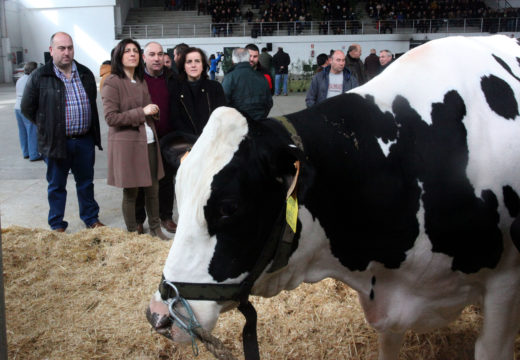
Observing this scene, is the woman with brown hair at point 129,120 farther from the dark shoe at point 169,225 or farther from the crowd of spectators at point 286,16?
the crowd of spectators at point 286,16

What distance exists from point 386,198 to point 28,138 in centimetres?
747

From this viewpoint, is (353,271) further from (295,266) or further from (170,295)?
(170,295)

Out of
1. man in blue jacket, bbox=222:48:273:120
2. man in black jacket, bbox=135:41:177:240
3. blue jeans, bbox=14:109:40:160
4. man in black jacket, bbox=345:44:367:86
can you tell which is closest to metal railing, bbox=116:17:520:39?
blue jeans, bbox=14:109:40:160

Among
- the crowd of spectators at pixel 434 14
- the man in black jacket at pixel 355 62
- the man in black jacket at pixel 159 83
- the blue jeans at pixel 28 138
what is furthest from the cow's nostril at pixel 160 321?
the crowd of spectators at pixel 434 14

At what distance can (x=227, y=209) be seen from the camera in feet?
5.19

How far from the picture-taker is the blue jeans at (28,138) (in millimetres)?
7888

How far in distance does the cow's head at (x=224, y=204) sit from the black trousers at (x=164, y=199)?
11.4 ft

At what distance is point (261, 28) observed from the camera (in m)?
32.7

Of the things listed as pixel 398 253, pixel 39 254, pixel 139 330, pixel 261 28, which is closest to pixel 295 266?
pixel 398 253

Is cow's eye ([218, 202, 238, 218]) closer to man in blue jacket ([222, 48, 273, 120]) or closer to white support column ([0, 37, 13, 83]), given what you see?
man in blue jacket ([222, 48, 273, 120])

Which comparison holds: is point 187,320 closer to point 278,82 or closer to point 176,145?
point 176,145

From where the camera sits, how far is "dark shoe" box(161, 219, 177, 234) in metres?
5.09

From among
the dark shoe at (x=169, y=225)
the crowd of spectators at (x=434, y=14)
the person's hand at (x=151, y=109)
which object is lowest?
the dark shoe at (x=169, y=225)

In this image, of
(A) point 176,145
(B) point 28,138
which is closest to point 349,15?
(B) point 28,138
